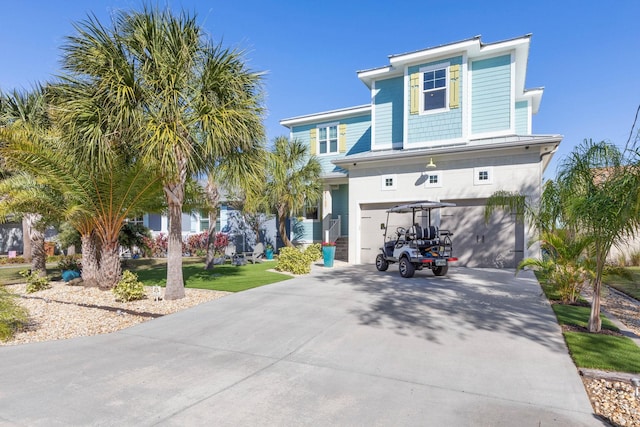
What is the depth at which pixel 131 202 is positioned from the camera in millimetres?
9195

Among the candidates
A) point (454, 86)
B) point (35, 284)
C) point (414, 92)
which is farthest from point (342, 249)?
point (35, 284)

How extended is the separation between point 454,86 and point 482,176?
159 inches

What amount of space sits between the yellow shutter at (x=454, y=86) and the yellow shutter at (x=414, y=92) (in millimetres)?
1300

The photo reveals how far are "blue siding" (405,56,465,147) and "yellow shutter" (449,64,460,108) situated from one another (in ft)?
0.38

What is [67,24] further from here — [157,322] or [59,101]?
[157,322]

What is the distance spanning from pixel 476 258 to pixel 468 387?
10157 mm

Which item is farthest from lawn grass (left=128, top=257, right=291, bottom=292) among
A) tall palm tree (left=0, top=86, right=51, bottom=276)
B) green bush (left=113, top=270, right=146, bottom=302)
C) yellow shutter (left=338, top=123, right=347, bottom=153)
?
yellow shutter (left=338, top=123, right=347, bottom=153)

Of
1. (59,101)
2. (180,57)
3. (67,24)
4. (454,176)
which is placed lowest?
(454,176)

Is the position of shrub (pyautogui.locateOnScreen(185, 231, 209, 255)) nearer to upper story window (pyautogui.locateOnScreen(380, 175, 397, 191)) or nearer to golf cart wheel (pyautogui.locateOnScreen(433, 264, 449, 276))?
upper story window (pyautogui.locateOnScreen(380, 175, 397, 191))

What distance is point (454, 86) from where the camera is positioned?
13.8 meters

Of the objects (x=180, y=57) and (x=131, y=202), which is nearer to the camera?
(x=180, y=57)

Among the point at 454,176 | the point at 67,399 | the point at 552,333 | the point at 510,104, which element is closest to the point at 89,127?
the point at 67,399

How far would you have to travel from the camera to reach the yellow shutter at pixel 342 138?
61.8 feet

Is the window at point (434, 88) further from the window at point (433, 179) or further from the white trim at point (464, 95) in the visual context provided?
the window at point (433, 179)
